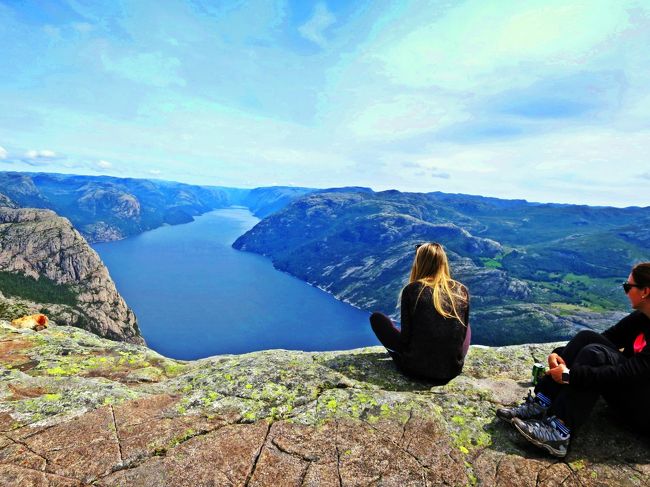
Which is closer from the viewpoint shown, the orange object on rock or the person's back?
the person's back

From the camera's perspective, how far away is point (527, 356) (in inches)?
464

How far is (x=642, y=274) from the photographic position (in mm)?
6895

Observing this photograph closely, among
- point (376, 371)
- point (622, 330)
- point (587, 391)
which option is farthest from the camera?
point (376, 371)

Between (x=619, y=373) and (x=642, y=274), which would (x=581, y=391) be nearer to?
(x=619, y=373)

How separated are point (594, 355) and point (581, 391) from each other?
0.81 m

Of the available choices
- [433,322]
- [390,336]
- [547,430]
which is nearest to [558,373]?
[547,430]

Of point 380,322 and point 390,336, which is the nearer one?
point 390,336

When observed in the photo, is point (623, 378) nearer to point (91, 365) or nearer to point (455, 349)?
point (455, 349)

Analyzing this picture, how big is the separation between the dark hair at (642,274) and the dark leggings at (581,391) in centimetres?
151

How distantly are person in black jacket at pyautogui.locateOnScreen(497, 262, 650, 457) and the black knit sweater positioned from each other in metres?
1.82

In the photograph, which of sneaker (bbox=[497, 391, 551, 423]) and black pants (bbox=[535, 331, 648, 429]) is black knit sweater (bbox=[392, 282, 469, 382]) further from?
black pants (bbox=[535, 331, 648, 429])

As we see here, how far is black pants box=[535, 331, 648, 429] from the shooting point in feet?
21.8

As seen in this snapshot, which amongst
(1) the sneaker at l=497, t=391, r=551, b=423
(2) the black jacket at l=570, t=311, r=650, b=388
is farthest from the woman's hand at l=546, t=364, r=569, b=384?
(1) the sneaker at l=497, t=391, r=551, b=423

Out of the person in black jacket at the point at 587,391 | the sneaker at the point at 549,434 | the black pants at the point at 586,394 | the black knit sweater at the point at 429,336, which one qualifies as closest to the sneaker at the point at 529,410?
the person in black jacket at the point at 587,391
